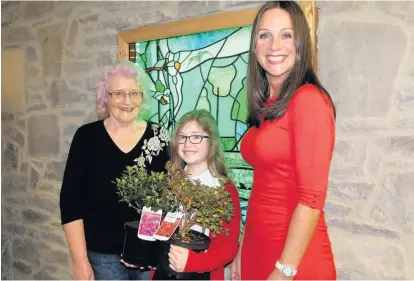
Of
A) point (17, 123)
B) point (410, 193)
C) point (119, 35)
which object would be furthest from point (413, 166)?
point (17, 123)

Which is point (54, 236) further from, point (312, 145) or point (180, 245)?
point (312, 145)

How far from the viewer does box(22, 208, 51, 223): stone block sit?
10.4 ft

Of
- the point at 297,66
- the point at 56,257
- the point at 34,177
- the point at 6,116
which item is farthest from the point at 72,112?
the point at 297,66

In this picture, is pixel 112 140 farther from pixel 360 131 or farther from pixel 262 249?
pixel 360 131

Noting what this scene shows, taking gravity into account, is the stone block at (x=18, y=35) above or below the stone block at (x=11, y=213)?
above

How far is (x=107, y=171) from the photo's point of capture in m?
1.88

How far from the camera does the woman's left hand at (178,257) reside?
1546 millimetres

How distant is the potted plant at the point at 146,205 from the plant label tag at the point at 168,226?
2 cm

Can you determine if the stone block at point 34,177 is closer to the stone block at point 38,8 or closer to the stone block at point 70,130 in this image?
the stone block at point 70,130

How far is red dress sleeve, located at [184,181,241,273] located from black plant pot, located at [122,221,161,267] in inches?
5.6

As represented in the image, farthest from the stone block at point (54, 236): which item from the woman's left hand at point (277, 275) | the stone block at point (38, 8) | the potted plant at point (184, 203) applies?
the woman's left hand at point (277, 275)

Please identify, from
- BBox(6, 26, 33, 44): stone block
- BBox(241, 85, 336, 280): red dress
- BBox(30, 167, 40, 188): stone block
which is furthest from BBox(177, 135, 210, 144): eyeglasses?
BBox(6, 26, 33, 44): stone block

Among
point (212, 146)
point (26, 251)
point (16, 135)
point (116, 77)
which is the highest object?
point (116, 77)

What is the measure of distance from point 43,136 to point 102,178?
1.44m
